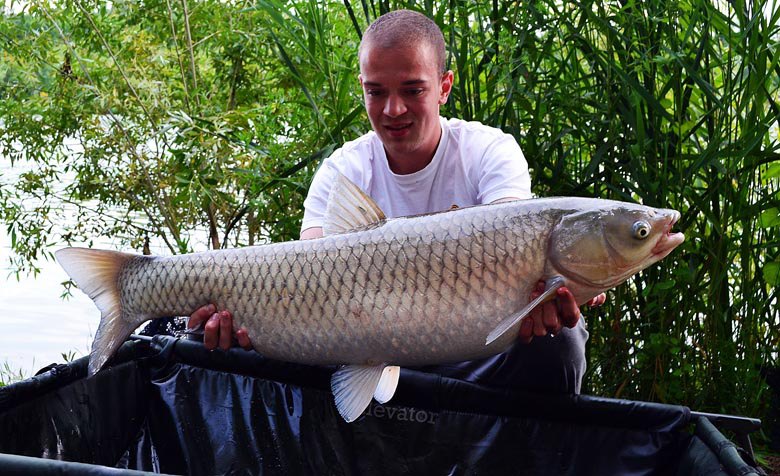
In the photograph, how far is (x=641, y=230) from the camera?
132cm

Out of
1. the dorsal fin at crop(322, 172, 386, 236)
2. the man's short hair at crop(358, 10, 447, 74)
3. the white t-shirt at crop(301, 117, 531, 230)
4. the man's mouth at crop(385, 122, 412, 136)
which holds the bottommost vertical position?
the dorsal fin at crop(322, 172, 386, 236)

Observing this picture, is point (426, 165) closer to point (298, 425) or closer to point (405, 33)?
point (405, 33)

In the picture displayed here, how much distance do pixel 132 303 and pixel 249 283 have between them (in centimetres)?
21

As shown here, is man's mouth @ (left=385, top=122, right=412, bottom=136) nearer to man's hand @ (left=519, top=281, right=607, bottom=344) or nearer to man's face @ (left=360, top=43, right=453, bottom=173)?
man's face @ (left=360, top=43, right=453, bottom=173)

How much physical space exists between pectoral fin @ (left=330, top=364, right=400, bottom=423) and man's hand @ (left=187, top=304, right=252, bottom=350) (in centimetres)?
19

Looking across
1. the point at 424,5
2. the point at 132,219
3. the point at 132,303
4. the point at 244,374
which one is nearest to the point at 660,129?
the point at 424,5

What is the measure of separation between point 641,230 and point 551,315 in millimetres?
197

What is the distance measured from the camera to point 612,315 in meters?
2.22

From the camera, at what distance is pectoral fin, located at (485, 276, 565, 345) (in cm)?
132

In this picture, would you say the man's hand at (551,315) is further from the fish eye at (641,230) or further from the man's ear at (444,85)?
the man's ear at (444,85)

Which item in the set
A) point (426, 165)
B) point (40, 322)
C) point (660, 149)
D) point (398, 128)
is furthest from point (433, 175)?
point (40, 322)

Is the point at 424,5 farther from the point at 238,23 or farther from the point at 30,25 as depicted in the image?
the point at 30,25

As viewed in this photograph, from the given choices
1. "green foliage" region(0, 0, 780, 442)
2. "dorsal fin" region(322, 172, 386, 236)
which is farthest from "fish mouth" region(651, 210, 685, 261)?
"green foliage" region(0, 0, 780, 442)

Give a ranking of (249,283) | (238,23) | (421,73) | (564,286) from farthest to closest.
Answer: (238,23) < (421,73) < (249,283) < (564,286)
